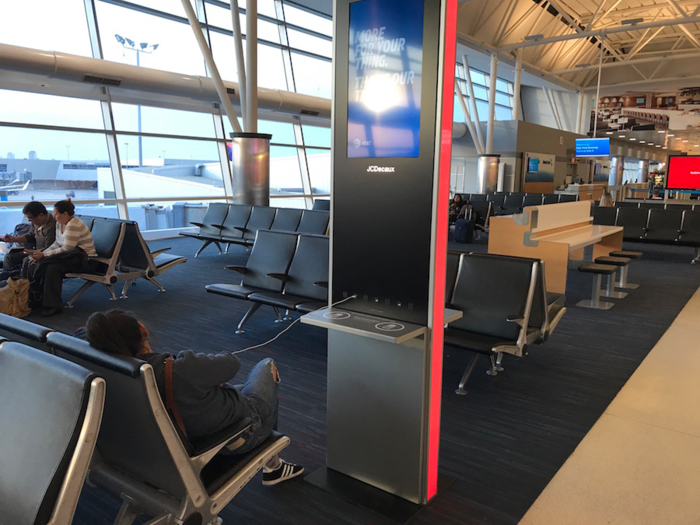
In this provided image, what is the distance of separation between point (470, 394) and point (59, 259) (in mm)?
4328

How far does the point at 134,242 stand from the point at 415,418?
4888 millimetres

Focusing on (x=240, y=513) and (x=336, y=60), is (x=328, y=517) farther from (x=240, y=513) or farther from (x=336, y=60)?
(x=336, y=60)

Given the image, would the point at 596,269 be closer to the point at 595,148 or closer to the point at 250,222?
the point at 250,222

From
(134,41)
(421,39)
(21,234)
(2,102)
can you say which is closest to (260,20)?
(134,41)

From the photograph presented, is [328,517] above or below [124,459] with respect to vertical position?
below

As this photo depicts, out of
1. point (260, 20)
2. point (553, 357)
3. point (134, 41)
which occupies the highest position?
point (260, 20)

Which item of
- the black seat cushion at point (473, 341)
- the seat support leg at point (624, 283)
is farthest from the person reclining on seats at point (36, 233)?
the seat support leg at point (624, 283)

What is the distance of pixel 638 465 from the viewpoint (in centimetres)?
270

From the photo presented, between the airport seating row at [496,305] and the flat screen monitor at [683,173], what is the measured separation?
1171cm

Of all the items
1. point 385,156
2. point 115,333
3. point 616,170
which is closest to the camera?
point 115,333

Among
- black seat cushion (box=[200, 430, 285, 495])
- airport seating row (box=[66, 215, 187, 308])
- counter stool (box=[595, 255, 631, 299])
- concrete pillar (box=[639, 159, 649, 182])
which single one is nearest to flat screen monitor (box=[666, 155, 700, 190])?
counter stool (box=[595, 255, 631, 299])

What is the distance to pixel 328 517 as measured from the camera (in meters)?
2.25

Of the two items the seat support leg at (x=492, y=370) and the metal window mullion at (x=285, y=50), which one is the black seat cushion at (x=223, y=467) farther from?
the metal window mullion at (x=285, y=50)

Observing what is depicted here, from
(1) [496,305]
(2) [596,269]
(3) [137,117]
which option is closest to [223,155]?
(3) [137,117]
